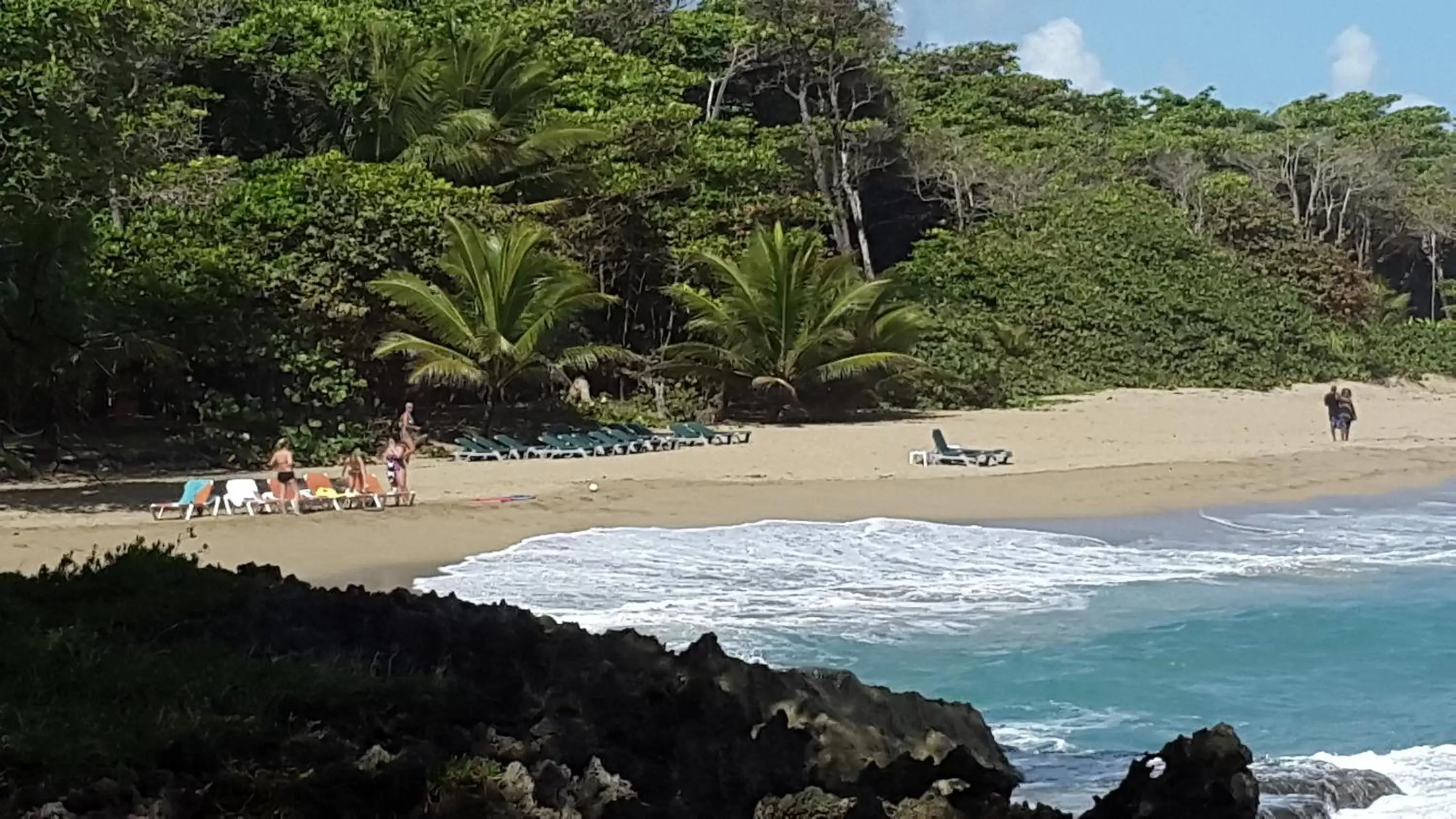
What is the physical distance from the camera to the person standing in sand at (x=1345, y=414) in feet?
79.8

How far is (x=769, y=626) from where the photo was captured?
36.4 ft

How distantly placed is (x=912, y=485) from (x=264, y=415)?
7846 millimetres

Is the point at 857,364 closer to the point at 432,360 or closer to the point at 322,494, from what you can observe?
the point at 432,360

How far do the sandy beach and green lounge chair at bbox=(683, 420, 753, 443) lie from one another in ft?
0.74

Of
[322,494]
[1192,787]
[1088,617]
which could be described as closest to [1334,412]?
[1088,617]

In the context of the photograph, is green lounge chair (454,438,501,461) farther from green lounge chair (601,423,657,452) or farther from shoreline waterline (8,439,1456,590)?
green lounge chair (601,423,657,452)

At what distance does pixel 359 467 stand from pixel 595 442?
5.00 meters

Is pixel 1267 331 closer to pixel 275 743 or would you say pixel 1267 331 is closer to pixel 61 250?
pixel 61 250

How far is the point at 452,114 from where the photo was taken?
2445 cm

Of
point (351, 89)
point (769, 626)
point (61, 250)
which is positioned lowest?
point (769, 626)

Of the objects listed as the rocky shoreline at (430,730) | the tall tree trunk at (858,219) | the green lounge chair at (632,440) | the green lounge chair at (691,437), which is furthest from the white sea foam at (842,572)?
the tall tree trunk at (858,219)

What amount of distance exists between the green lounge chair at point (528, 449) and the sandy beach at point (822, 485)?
1.23ft

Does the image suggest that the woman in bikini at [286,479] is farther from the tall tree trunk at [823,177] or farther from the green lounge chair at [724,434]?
the tall tree trunk at [823,177]

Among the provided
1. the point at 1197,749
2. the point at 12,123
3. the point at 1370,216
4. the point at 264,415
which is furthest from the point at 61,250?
the point at 1370,216
